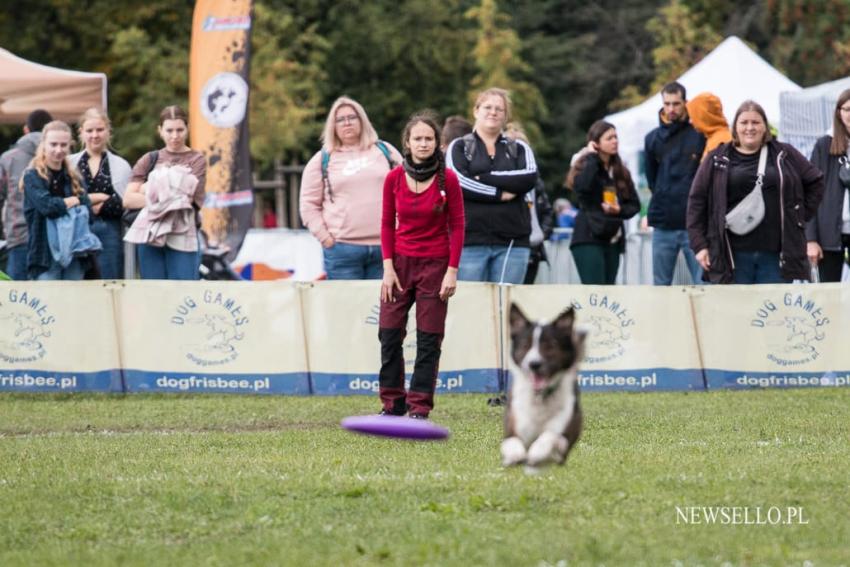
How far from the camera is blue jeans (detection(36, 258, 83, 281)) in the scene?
13273 mm

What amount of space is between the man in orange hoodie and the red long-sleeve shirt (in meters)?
4.63

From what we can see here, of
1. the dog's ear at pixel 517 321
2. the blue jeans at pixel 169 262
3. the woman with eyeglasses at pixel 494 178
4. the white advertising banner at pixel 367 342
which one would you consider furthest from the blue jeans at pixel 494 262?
the dog's ear at pixel 517 321

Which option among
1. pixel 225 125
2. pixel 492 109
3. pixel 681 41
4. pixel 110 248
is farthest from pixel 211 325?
pixel 681 41

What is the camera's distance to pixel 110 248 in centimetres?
1373

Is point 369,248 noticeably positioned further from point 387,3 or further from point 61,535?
point 387,3

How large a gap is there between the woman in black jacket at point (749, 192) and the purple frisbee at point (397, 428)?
186 inches

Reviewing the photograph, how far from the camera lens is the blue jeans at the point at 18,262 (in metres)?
13.9

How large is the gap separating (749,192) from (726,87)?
11.6m

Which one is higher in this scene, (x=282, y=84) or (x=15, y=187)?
(x=282, y=84)

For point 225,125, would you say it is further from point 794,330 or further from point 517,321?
point 517,321

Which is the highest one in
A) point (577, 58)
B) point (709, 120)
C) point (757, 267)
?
point (577, 58)

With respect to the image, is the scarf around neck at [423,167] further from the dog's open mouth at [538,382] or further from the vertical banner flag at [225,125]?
the vertical banner flag at [225,125]

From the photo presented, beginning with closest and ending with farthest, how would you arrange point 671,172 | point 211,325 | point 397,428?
point 397,428 < point 211,325 < point 671,172

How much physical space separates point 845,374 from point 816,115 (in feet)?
19.9
